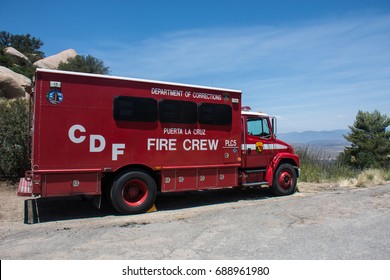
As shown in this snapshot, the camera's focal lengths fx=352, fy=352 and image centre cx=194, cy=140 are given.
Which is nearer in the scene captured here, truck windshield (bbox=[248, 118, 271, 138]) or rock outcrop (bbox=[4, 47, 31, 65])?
truck windshield (bbox=[248, 118, 271, 138])

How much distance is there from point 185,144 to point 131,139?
4.80ft

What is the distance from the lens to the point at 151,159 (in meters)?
8.52

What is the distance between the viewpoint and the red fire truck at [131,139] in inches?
293

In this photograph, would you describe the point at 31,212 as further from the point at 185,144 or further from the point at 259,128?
the point at 259,128

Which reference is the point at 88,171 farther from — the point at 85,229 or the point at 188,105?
the point at 188,105

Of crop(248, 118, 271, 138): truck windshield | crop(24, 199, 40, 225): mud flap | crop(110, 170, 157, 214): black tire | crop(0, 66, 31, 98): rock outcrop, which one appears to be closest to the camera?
crop(24, 199, 40, 225): mud flap

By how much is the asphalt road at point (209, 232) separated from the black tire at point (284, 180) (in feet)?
4.37

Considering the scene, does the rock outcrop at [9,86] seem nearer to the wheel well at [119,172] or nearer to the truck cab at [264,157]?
the wheel well at [119,172]

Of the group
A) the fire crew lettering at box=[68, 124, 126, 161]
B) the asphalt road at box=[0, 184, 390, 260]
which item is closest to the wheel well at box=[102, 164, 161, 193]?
the fire crew lettering at box=[68, 124, 126, 161]

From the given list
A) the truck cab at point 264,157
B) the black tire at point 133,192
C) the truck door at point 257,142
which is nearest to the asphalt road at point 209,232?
the black tire at point 133,192

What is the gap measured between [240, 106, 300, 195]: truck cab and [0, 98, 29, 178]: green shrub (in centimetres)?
678

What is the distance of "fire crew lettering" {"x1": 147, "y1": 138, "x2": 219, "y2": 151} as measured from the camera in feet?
28.0

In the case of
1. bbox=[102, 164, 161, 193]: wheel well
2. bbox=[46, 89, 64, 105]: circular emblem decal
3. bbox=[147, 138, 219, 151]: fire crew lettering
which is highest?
bbox=[46, 89, 64, 105]: circular emblem decal

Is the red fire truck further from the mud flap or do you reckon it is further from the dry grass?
the dry grass
